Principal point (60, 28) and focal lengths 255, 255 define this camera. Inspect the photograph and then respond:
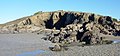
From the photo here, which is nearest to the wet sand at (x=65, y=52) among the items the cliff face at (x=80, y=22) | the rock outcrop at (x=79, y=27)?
the rock outcrop at (x=79, y=27)

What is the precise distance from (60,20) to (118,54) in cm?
14723

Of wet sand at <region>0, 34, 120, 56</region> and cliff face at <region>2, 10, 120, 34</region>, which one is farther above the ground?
cliff face at <region>2, 10, 120, 34</region>

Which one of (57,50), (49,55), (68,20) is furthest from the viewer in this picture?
(68,20)

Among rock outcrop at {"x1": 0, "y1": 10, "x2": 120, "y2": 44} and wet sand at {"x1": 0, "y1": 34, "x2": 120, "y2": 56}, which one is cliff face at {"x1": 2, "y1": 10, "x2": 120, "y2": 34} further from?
wet sand at {"x1": 0, "y1": 34, "x2": 120, "y2": 56}

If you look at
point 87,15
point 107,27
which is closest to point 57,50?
point 107,27

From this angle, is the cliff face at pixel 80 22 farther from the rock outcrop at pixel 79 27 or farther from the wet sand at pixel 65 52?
the wet sand at pixel 65 52

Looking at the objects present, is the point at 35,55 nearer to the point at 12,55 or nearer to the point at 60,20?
the point at 12,55

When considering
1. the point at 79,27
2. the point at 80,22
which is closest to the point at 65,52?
the point at 79,27

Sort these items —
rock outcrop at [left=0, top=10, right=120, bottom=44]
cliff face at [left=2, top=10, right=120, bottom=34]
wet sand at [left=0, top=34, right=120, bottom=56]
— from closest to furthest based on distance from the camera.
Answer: wet sand at [left=0, top=34, right=120, bottom=56], rock outcrop at [left=0, top=10, right=120, bottom=44], cliff face at [left=2, top=10, right=120, bottom=34]

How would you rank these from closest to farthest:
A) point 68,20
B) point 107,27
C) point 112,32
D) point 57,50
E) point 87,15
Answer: point 57,50
point 112,32
point 107,27
point 87,15
point 68,20

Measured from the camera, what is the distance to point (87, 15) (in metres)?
174

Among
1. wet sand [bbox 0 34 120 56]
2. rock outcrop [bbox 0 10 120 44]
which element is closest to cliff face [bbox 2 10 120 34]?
rock outcrop [bbox 0 10 120 44]

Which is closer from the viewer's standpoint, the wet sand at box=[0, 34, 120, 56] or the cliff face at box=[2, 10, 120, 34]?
the wet sand at box=[0, 34, 120, 56]

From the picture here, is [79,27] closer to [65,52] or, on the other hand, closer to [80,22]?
[80,22]
